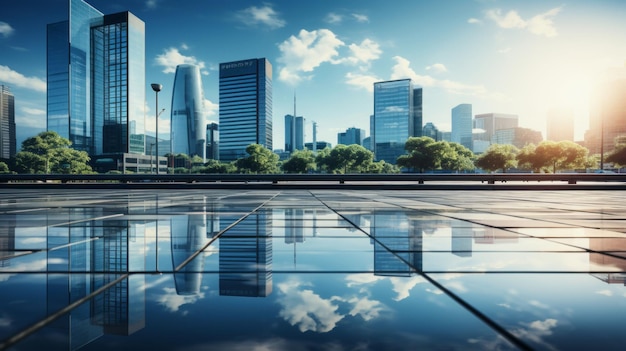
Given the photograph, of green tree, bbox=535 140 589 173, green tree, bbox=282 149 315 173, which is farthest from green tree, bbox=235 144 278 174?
green tree, bbox=535 140 589 173

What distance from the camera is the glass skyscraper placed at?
158m

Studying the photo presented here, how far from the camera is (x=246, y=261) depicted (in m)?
3.64

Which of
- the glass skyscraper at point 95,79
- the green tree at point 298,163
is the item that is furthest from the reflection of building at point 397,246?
the glass skyscraper at point 95,79

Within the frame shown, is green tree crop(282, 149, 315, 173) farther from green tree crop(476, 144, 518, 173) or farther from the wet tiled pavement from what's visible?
the wet tiled pavement

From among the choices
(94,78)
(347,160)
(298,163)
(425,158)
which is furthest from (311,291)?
(94,78)

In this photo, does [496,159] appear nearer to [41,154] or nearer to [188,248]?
[188,248]

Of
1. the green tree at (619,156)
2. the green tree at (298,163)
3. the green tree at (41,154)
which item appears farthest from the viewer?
the green tree at (298,163)

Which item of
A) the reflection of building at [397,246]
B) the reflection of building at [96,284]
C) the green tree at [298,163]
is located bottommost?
the reflection of building at [397,246]

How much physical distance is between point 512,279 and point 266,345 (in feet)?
7.47

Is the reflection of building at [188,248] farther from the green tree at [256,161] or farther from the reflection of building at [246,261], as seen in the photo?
the green tree at [256,161]

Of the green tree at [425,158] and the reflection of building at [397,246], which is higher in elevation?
the green tree at [425,158]

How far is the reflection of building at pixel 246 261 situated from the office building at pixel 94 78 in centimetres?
16372

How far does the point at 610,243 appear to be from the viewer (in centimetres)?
469

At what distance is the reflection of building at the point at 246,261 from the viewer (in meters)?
2.79
